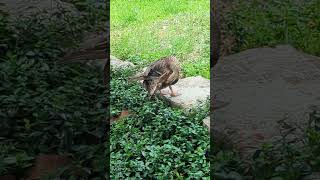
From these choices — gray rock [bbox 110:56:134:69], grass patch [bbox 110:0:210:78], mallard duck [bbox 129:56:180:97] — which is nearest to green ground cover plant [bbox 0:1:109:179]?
mallard duck [bbox 129:56:180:97]

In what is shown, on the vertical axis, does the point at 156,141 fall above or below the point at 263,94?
below

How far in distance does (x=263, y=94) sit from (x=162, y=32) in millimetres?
4278

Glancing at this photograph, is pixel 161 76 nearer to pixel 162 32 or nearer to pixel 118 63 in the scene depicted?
pixel 118 63

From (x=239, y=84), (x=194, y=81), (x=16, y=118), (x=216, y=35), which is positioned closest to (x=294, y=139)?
(x=239, y=84)

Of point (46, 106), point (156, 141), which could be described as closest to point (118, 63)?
point (156, 141)

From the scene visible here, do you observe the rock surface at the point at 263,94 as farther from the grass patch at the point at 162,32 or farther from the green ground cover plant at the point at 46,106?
the grass patch at the point at 162,32

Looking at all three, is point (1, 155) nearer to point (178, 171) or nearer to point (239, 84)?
point (178, 171)

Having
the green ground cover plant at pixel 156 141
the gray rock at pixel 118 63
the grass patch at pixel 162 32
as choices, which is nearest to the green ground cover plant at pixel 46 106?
the green ground cover plant at pixel 156 141

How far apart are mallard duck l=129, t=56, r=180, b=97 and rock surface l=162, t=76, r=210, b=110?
9 cm

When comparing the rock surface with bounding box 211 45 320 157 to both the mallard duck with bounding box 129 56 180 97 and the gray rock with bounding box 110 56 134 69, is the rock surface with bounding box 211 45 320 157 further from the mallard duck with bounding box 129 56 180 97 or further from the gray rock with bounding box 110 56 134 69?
the gray rock with bounding box 110 56 134 69

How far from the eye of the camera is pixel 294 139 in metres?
3.92

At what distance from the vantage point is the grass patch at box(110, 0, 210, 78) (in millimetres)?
8000

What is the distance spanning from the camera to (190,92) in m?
6.17

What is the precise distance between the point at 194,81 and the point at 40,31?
61.1 inches
